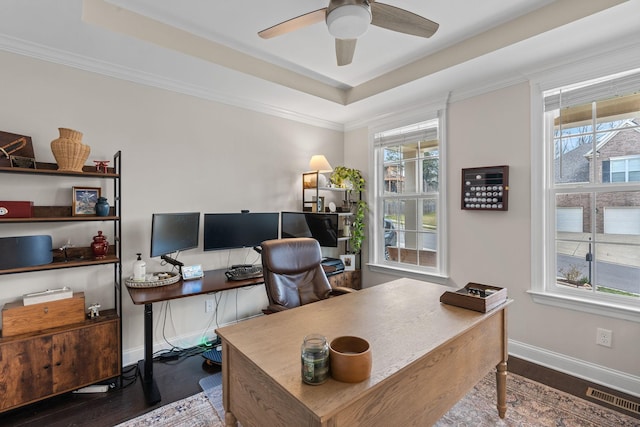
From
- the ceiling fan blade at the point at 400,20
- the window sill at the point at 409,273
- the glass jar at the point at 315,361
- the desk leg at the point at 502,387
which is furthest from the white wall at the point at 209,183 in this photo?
the glass jar at the point at 315,361

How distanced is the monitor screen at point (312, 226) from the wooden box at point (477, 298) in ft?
5.87

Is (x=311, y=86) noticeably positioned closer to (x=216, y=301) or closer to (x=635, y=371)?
(x=216, y=301)

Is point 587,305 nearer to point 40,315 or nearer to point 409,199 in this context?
point 409,199

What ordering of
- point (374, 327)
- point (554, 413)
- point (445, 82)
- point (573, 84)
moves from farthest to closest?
1. point (445, 82)
2. point (573, 84)
3. point (554, 413)
4. point (374, 327)

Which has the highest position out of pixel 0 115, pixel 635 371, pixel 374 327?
pixel 0 115

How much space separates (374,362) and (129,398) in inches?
78.9

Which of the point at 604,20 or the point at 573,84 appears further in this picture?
the point at 573,84

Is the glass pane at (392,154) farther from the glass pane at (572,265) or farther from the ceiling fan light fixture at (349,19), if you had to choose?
the ceiling fan light fixture at (349,19)

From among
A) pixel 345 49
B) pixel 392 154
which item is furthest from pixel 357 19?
pixel 392 154

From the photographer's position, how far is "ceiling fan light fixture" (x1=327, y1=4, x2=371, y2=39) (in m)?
1.63

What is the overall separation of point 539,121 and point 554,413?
7.26 feet

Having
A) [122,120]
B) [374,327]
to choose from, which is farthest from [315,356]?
[122,120]

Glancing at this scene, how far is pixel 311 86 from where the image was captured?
3.30 m

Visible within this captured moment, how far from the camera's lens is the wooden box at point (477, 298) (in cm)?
172
